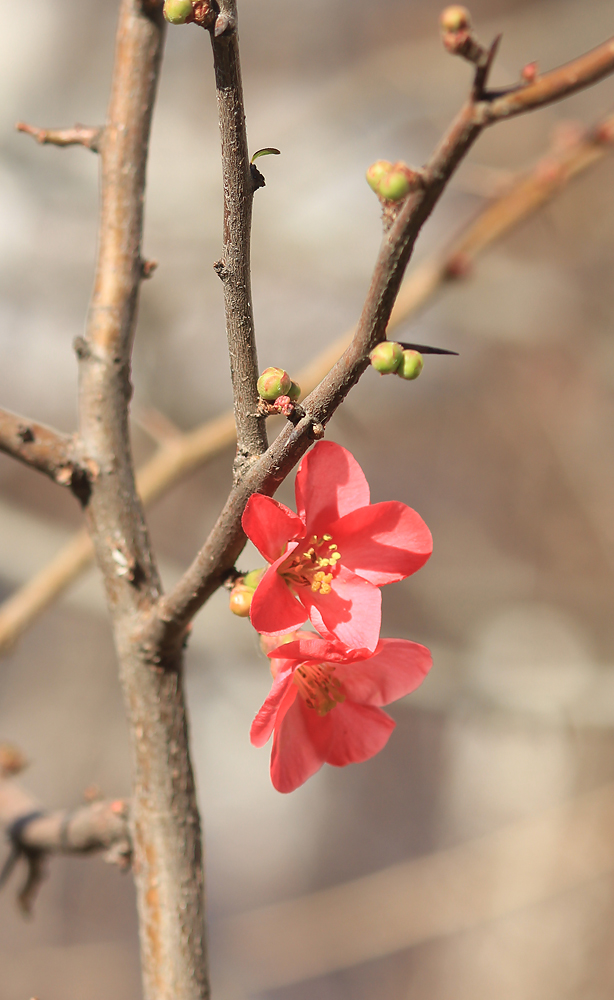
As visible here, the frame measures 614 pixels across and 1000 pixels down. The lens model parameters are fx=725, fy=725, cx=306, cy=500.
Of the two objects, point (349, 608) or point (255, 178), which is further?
point (349, 608)


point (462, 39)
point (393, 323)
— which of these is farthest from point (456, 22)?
point (393, 323)

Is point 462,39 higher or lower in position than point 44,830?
higher

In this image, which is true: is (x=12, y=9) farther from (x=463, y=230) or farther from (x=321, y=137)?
(x=463, y=230)

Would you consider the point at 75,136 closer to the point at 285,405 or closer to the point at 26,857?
the point at 285,405

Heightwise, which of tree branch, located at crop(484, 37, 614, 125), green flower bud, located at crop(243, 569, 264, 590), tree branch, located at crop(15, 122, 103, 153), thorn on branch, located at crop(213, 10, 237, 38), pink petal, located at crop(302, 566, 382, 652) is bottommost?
pink petal, located at crop(302, 566, 382, 652)

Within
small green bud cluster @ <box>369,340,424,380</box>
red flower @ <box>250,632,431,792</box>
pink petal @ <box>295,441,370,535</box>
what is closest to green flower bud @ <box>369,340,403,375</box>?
small green bud cluster @ <box>369,340,424,380</box>

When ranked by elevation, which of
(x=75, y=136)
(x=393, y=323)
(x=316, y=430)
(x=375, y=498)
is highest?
(x=375, y=498)

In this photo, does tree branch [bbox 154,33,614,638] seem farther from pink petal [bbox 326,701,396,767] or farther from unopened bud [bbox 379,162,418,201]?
pink petal [bbox 326,701,396,767]
